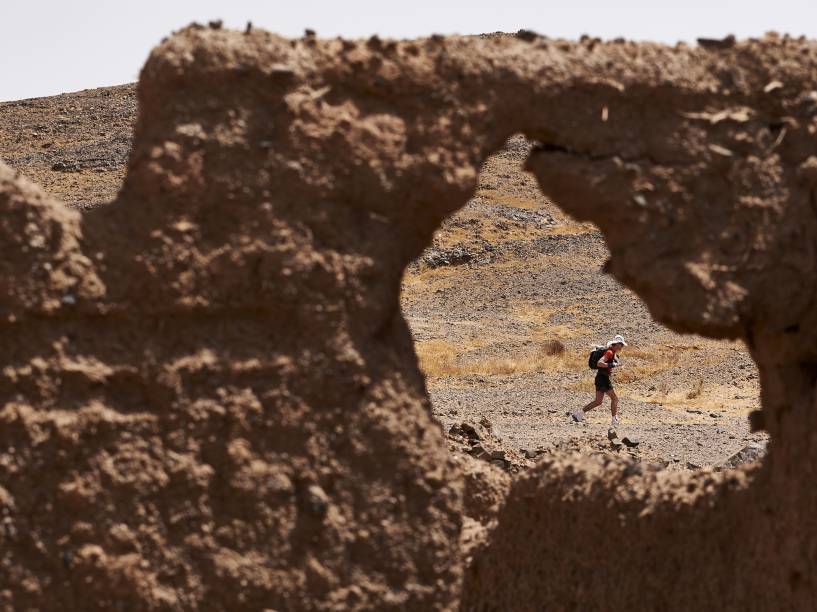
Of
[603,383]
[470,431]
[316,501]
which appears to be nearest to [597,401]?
[603,383]

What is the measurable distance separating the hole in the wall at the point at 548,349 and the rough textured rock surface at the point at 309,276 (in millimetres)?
1658

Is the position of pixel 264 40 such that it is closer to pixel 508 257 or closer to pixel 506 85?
pixel 506 85

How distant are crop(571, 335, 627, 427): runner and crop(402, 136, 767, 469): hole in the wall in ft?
0.79

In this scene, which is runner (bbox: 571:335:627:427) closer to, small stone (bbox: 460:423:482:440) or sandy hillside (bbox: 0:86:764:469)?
sandy hillside (bbox: 0:86:764:469)

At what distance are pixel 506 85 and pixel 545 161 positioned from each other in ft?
1.22

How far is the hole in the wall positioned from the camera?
55.6ft

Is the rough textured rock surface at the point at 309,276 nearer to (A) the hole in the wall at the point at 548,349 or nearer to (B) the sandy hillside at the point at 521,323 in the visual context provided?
(A) the hole in the wall at the point at 548,349

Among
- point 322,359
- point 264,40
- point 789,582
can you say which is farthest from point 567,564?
point 264,40

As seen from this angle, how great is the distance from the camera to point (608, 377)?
679 inches

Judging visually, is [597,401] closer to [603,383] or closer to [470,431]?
[603,383]

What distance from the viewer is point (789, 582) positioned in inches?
221

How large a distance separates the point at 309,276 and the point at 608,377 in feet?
41.5

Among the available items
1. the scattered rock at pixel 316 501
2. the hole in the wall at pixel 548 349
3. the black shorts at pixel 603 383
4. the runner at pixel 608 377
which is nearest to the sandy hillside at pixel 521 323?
the hole in the wall at pixel 548 349

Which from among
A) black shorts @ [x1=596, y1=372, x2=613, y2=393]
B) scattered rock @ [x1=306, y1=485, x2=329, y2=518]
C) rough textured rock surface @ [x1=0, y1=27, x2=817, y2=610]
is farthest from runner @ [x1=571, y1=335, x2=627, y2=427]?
scattered rock @ [x1=306, y1=485, x2=329, y2=518]
